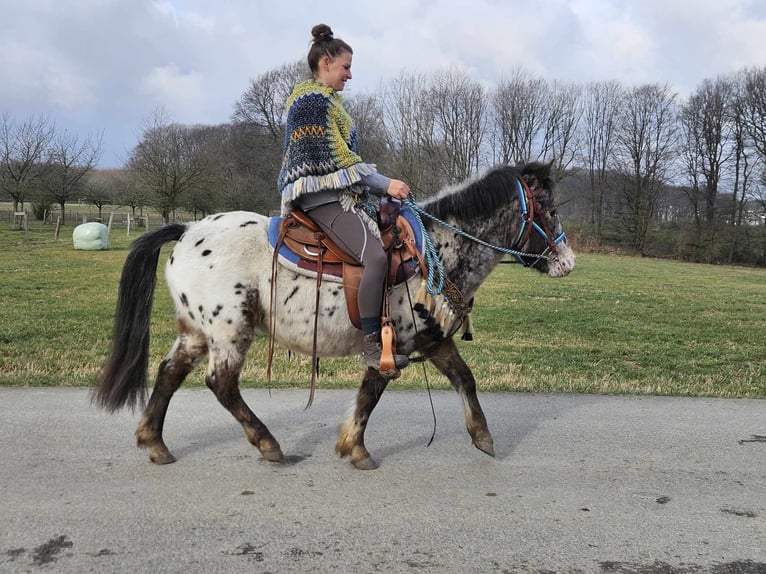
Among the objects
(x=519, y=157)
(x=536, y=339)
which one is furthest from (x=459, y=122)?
(x=536, y=339)

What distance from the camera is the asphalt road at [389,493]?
9.91 feet

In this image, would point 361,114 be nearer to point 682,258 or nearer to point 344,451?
point 682,258

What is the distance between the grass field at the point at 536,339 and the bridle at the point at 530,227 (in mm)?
2343

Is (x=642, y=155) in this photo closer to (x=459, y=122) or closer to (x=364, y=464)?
(x=459, y=122)

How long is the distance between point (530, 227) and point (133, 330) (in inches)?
121

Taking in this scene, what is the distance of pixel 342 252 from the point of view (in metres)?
4.10

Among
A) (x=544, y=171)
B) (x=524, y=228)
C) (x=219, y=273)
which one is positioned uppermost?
(x=544, y=171)

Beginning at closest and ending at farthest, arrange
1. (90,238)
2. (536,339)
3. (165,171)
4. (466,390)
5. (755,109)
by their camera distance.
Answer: (466,390), (536,339), (90,238), (165,171), (755,109)

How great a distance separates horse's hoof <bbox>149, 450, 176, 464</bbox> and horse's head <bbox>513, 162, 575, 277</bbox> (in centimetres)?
293

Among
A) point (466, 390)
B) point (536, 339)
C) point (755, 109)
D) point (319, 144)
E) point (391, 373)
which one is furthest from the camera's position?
point (755, 109)

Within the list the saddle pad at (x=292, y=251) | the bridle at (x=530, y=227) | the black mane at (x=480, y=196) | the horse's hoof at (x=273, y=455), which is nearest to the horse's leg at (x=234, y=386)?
the horse's hoof at (x=273, y=455)

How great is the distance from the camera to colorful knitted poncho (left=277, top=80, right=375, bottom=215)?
3.92 meters

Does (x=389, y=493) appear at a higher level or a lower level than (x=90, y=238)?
lower

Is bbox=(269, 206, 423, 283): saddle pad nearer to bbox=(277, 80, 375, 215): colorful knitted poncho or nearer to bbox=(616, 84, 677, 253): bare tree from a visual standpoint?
bbox=(277, 80, 375, 215): colorful knitted poncho
